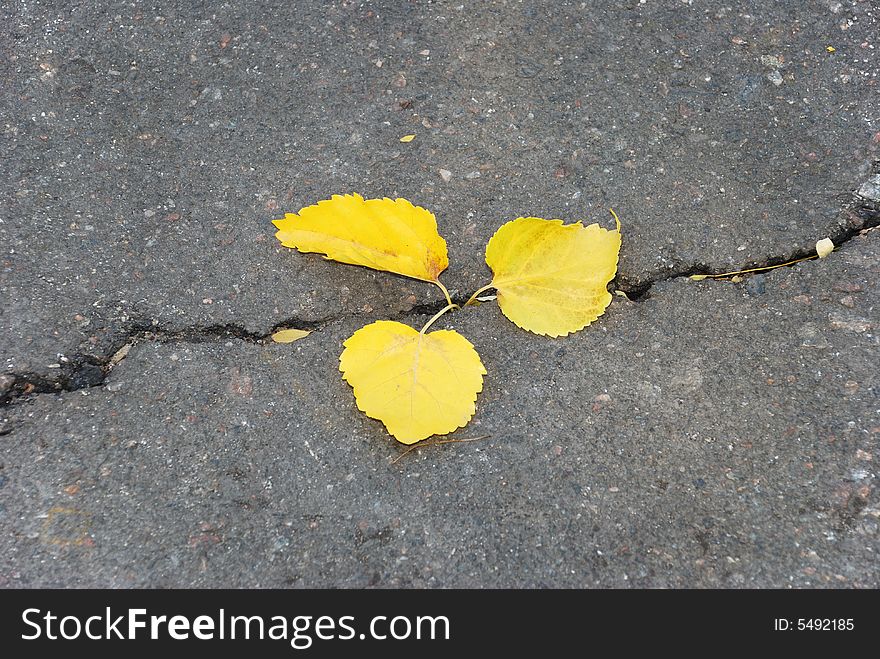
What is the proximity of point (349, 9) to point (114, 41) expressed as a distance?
68 centimetres

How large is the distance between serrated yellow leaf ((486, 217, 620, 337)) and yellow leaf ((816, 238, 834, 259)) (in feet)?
1.70

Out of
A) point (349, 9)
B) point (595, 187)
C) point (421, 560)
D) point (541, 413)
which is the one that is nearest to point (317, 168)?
point (349, 9)

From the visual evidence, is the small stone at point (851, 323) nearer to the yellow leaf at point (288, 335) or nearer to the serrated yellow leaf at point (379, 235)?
the serrated yellow leaf at point (379, 235)

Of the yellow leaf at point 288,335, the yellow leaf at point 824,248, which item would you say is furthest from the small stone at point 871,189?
the yellow leaf at point 288,335

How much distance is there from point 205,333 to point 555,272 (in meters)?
0.83

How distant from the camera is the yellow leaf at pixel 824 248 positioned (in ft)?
6.52

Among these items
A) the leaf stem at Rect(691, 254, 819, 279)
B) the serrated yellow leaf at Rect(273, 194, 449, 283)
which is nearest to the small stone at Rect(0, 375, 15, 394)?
the serrated yellow leaf at Rect(273, 194, 449, 283)

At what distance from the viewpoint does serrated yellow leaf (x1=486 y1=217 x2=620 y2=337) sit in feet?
6.15

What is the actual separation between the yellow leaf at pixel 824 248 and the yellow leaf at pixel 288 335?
1.26m

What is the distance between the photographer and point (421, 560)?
164 centimetres

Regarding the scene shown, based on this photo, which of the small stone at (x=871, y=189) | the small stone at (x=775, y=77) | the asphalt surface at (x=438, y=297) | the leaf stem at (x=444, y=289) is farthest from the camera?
the small stone at (x=775, y=77)

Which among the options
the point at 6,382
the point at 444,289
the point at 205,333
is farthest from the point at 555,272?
the point at 6,382
